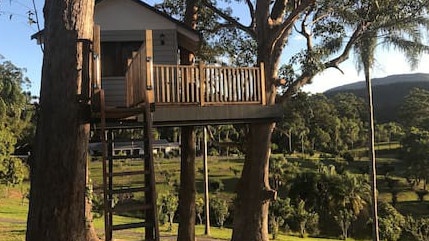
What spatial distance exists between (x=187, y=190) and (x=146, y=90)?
742 cm

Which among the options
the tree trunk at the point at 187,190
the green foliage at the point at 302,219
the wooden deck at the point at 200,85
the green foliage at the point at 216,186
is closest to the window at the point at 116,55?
the tree trunk at the point at 187,190

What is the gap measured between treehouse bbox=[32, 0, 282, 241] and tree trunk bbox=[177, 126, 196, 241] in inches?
104

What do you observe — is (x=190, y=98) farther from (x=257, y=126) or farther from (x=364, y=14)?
(x=364, y=14)

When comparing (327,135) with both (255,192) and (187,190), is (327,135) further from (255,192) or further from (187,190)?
(255,192)

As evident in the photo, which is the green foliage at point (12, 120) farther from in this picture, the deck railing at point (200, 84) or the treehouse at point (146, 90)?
the deck railing at point (200, 84)

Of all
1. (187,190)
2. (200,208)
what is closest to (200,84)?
(187,190)

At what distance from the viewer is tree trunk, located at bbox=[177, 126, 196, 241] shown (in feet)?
46.6

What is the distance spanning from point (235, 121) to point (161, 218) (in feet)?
50.3

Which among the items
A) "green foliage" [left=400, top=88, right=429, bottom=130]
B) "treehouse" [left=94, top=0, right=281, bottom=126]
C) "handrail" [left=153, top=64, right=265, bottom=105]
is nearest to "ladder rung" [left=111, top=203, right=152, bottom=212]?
"treehouse" [left=94, top=0, right=281, bottom=126]

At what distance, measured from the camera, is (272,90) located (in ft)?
42.3

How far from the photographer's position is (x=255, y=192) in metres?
12.9

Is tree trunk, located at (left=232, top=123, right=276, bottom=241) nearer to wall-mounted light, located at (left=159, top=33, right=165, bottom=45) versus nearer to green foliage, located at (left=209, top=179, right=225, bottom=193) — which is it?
wall-mounted light, located at (left=159, top=33, right=165, bottom=45)

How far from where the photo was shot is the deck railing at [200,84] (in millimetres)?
9141

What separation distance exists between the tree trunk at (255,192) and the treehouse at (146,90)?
8.29ft
